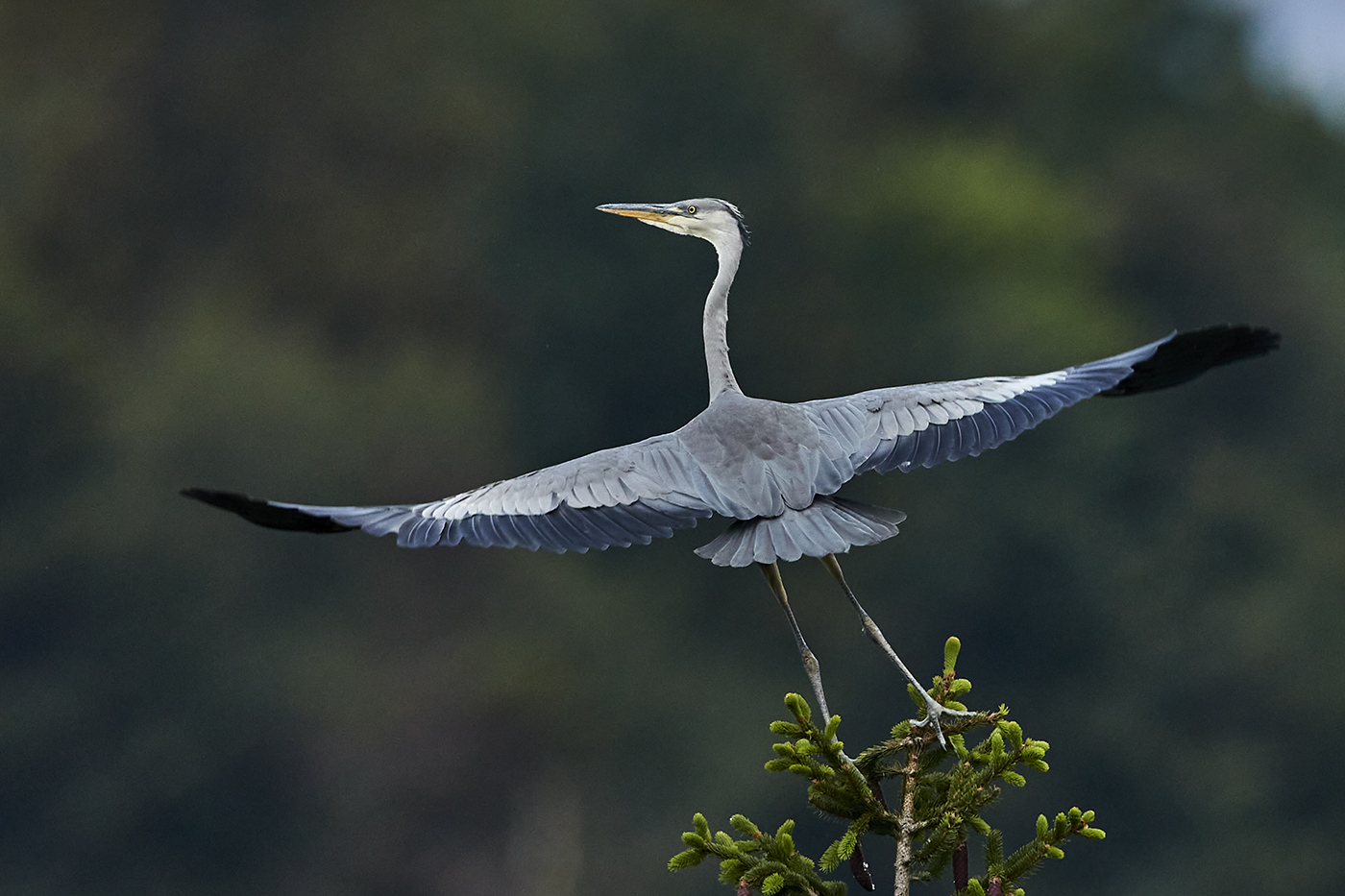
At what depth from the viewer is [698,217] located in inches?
286

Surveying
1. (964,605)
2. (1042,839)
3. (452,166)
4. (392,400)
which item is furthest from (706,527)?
(1042,839)

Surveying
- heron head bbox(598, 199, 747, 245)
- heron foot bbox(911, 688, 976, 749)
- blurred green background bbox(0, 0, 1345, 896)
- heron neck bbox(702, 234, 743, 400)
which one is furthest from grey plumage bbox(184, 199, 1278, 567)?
blurred green background bbox(0, 0, 1345, 896)

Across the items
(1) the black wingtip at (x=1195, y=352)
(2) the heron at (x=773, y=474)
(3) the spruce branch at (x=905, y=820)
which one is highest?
(1) the black wingtip at (x=1195, y=352)

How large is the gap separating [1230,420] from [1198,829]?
8.80m

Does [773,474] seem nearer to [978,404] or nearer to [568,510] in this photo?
[568,510]

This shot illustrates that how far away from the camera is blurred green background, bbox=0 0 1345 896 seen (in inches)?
1176

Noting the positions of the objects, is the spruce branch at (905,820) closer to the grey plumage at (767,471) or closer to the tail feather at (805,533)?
the tail feather at (805,533)

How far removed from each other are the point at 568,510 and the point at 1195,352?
1848 millimetres

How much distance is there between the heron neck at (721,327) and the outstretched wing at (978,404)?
0.48 m

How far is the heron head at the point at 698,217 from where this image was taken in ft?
23.8

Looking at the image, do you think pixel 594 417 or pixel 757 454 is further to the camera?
pixel 594 417

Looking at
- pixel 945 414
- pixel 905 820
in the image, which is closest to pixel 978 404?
pixel 945 414

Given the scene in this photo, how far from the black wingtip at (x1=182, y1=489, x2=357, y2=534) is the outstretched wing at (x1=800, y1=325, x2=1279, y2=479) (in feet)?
4.59

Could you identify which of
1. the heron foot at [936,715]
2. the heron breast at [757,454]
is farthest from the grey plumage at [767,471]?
the heron foot at [936,715]
